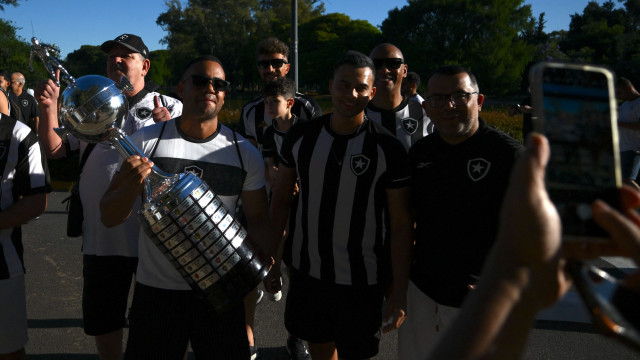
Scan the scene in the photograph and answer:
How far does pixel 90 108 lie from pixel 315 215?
4.55 feet

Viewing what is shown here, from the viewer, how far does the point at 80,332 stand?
436 cm

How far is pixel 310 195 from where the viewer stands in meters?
3.06

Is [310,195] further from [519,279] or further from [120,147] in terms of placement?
[519,279]

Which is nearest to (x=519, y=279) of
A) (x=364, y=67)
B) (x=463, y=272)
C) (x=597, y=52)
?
(x=463, y=272)

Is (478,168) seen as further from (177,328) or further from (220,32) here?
(220,32)

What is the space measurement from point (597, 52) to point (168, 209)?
150ft

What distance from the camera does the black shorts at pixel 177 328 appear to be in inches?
102

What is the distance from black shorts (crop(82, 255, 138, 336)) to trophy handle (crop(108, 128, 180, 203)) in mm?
1102

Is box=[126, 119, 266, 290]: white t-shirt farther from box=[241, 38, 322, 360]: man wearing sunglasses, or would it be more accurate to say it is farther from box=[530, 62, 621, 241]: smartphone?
box=[530, 62, 621, 241]: smartphone

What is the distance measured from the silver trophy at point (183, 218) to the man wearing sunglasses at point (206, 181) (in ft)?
0.76

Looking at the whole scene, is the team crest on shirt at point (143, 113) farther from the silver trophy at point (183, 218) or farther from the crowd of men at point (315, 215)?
the silver trophy at point (183, 218)

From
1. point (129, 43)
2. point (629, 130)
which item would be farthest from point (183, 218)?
point (629, 130)

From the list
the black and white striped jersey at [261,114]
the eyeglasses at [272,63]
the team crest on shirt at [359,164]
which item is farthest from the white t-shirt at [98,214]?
the eyeglasses at [272,63]

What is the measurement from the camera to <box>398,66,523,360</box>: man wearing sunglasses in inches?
103
